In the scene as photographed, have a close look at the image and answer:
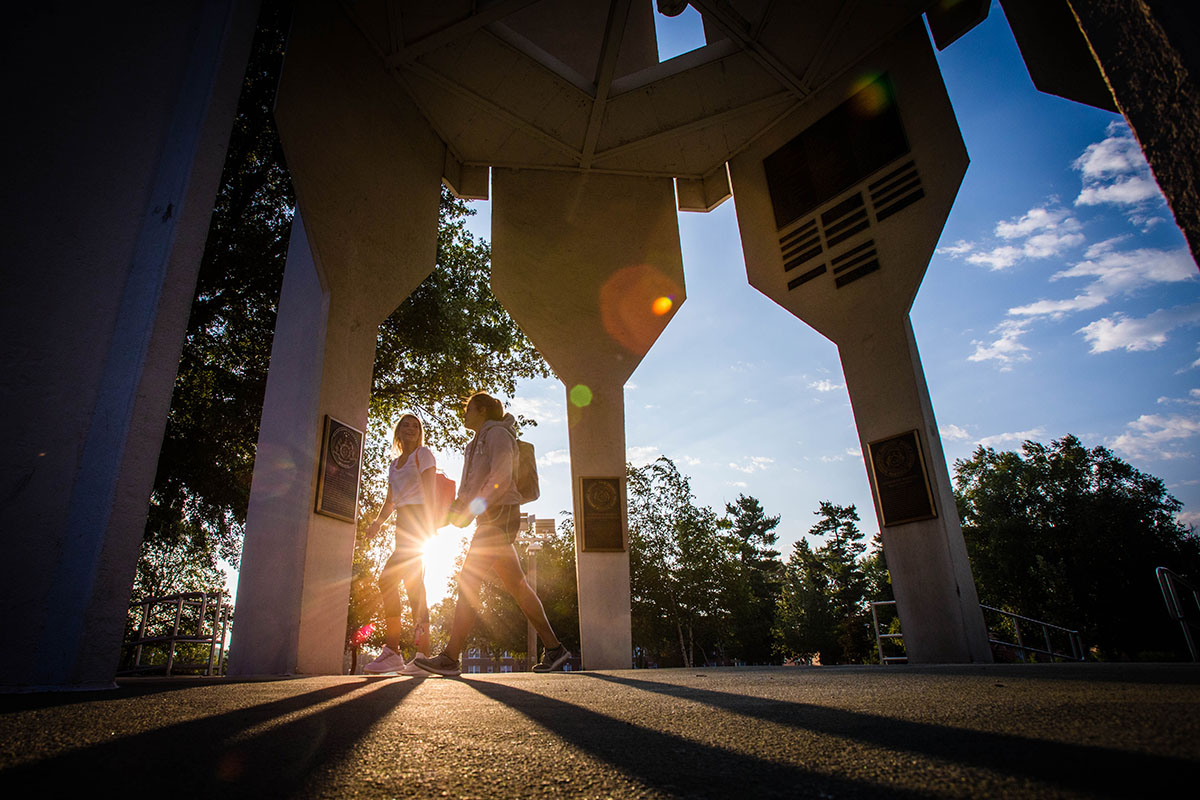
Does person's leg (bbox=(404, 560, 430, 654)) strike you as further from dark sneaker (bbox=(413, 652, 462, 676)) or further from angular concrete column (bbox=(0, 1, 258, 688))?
angular concrete column (bbox=(0, 1, 258, 688))

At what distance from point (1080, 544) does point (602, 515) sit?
3130cm

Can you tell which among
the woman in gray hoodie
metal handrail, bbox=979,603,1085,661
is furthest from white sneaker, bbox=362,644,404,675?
metal handrail, bbox=979,603,1085,661

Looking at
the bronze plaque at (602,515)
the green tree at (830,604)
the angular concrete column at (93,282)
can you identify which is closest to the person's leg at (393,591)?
the angular concrete column at (93,282)

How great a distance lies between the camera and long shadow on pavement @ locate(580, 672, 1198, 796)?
90cm

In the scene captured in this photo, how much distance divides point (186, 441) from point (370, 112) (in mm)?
6498

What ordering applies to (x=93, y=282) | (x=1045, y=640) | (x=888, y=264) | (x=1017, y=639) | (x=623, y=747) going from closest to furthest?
(x=623, y=747) → (x=93, y=282) → (x=888, y=264) → (x=1017, y=639) → (x=1045, y=640)

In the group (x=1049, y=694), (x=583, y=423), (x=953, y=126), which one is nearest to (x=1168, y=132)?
(x=1049, y=694)

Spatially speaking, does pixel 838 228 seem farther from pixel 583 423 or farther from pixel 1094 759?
pixel 1094 759

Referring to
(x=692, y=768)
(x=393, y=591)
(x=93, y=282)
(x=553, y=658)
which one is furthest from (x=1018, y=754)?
(x=393, y=591)

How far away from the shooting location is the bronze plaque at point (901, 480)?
7672 mm

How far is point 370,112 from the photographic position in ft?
26.4

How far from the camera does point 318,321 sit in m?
6.53

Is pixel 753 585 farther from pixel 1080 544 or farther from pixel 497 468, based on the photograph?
pixel 497 468

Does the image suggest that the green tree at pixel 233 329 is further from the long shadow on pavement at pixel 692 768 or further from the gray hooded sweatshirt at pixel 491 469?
the long shadow on pavement at pixel 692 768
